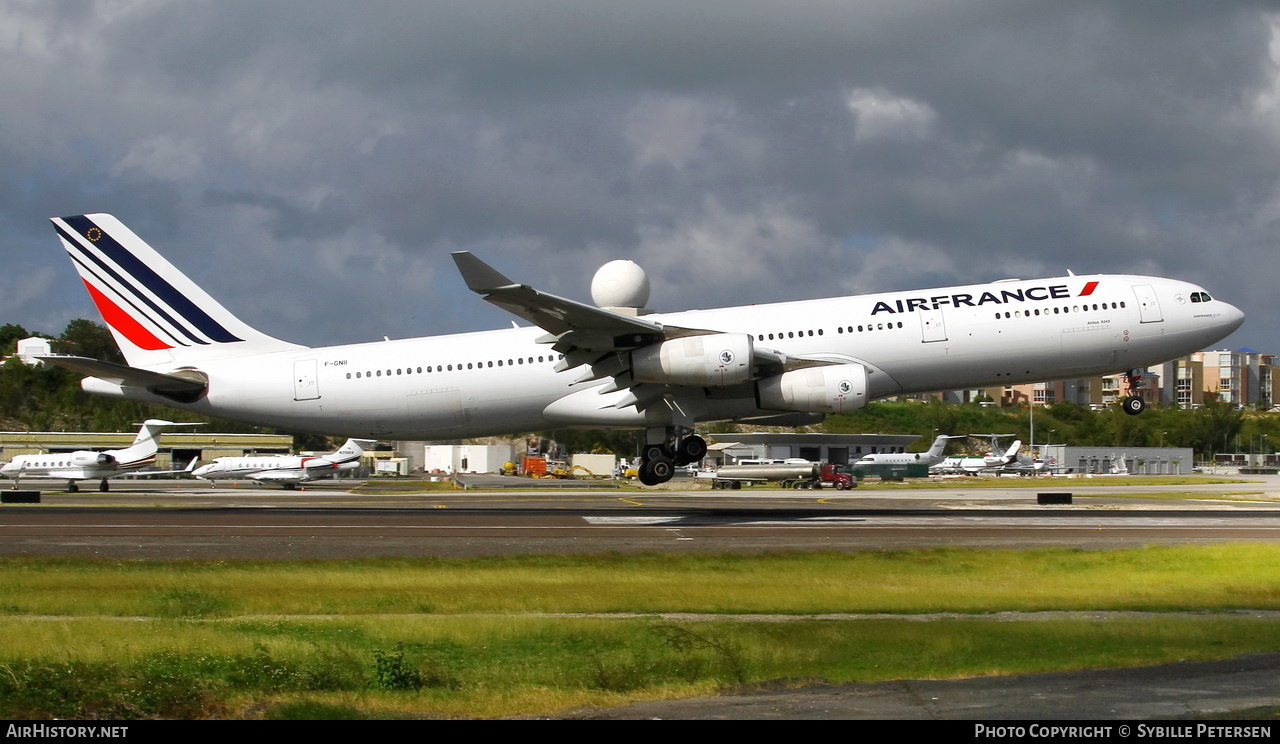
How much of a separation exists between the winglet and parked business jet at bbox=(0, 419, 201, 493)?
180 feet

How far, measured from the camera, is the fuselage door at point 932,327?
34656 millimetres

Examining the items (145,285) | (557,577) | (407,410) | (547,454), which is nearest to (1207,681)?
(557,577)

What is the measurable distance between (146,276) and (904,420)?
372 ft

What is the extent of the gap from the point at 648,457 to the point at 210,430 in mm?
109749

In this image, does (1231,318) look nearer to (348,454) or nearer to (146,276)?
(146,276)

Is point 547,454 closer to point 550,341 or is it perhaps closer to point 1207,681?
point 550,341

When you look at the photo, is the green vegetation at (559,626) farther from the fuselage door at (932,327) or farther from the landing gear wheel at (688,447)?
the landing gear wheel at (688,447)

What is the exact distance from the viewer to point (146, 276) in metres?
37.6

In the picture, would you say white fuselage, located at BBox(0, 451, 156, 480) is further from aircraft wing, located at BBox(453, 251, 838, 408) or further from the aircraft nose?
the aircraft nose

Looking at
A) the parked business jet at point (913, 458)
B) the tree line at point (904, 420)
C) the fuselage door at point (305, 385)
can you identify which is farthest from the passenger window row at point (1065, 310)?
the tree line at point (904, 420)

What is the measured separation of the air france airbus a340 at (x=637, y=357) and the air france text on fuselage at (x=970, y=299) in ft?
0.19

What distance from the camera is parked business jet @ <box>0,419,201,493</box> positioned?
7731 centimetres

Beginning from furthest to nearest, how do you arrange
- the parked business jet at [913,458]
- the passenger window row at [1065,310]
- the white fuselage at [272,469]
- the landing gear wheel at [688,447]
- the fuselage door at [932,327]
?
the parked business jet at [913,458] < the white fuselage at [272,469] < the landing gear wheel at [688,447] < the passenger window row at [1065,310] < the fuselage door at [932,327]

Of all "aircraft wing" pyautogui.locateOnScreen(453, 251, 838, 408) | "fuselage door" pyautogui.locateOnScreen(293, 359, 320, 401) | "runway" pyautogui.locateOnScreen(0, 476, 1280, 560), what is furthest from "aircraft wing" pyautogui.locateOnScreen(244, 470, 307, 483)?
"aircraft wing" pyautogui.locateOnScreen(453, 251, 838, 408)
